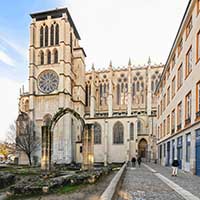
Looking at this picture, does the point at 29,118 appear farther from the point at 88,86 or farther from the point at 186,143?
the point at 186,143

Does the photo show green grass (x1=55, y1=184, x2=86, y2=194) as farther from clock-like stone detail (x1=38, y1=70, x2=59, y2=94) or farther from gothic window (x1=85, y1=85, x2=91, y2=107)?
gothic window (x1=85, y1=85, x2=91, y2=107)

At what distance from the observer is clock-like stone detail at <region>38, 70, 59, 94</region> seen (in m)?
63.4

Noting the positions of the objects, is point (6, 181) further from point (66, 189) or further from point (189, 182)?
point (189, 182)

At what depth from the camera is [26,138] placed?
2256 inches

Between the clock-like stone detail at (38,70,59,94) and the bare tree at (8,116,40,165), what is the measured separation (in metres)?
8.70

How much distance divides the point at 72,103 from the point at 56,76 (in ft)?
25.4

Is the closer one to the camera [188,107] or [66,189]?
[66,189]

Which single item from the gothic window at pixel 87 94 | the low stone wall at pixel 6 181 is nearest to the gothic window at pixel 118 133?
the gothic window at pixel 87 94

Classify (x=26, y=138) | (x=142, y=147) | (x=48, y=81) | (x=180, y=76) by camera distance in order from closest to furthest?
(x=180, y=76) → (x=26, y=138) → (x=48, y=81) → (x=142, y=147)

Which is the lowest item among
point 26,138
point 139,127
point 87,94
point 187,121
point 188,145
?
→ point 26,138

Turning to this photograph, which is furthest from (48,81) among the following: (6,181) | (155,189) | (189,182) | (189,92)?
(155,189)

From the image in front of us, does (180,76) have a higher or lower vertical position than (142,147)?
higher

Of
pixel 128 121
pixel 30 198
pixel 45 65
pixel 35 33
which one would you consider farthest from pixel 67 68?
pixel 30 198

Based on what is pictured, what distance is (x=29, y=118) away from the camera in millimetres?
61938
